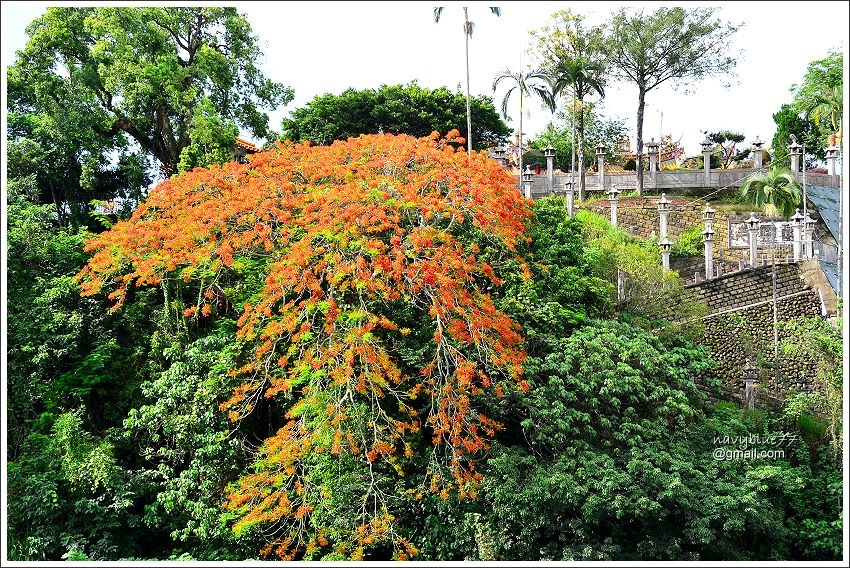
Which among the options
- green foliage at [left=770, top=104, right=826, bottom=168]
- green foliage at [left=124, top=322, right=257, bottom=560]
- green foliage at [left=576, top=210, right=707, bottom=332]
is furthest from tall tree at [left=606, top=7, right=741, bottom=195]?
green foliage at [left=124, top=322, right=257, bottom=560]

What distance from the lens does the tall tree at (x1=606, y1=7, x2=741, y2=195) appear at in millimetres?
15109

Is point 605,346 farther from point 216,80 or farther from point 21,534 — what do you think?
point 216,80

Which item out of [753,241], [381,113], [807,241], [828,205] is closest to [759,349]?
[753,241]

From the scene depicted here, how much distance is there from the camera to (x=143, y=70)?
10820mm

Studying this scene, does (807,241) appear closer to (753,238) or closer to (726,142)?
(753,238)

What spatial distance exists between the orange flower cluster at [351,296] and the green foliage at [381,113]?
6.04 metres

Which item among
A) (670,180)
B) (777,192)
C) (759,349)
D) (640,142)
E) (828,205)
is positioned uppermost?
(640,142)

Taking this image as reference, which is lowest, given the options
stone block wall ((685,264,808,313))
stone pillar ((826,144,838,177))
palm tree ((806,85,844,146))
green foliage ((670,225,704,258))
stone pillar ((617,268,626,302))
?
stone block wall ((685,264,808,313))

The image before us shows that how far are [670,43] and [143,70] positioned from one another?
343 inches

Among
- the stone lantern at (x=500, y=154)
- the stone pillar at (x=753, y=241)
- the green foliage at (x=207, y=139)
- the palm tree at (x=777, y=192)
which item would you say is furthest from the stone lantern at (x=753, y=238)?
the green foliage at (x=207, y=139)

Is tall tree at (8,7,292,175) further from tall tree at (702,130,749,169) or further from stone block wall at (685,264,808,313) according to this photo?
tall tree at (702,130,749,169)

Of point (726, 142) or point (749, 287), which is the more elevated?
point (726, 142)

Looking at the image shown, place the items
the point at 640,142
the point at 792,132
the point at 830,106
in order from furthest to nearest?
the point at 792,132, the point at 640,142, the point at 830,106

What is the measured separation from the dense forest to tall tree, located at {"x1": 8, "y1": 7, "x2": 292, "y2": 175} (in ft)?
8.16
